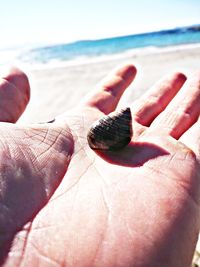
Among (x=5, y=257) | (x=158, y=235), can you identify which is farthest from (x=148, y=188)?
(x=5, y=257)

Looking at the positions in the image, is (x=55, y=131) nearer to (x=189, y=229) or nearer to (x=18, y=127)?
(x=18, y=127)

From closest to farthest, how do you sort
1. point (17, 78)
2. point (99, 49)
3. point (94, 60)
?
point (17, 78) < point (94, 60) < point (99, 49)

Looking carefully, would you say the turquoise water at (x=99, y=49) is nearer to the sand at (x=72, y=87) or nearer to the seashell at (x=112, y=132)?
the sand at (x=72, y=87)

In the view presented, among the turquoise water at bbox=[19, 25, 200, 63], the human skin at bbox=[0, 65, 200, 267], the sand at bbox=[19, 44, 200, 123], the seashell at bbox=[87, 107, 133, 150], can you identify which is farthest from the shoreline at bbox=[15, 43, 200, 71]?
the human skin at bbox=[0, 65, 200, 267]

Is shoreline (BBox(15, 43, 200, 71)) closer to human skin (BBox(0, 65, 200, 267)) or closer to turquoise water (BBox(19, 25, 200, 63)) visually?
turquoise water (BBox(19, 25, 200, 63))

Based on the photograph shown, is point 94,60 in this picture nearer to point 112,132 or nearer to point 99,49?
point 99,49

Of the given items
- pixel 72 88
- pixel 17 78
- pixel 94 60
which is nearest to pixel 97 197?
pixel 17 78
